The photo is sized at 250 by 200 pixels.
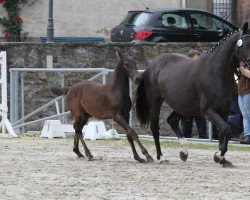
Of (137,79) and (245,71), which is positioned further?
(245,71)

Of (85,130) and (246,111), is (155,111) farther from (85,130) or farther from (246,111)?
(85,130)

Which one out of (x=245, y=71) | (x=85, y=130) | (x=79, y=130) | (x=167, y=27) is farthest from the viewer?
(x=167, y=27)

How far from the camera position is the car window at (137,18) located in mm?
30125

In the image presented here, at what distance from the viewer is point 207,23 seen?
31.2 meters

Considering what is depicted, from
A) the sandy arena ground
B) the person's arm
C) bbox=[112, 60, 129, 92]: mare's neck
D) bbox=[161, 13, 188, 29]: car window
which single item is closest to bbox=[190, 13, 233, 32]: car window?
bbox=[161, 13, 188, 29]: car window

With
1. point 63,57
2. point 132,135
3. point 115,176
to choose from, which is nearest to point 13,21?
point 63,57

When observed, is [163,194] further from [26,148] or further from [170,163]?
[26,148]

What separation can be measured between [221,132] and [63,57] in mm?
10255

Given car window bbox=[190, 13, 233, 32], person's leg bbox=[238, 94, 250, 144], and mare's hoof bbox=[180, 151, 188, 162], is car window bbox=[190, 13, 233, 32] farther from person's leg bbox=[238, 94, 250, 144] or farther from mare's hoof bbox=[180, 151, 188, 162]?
mare's hoof bbox=[180, 151, 188, 162]

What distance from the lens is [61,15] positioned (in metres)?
39.0

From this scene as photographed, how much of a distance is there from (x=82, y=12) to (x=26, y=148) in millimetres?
20638

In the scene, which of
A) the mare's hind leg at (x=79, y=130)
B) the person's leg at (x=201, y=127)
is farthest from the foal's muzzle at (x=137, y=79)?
the person's leg at (x=201, y=127)

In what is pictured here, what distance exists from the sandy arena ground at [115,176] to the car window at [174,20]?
11.6 metres

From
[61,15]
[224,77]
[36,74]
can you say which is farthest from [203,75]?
[61,15]
